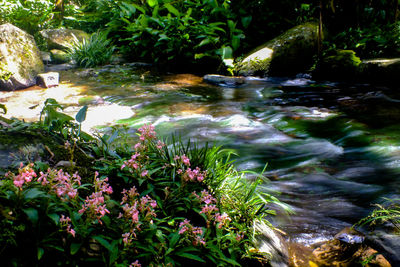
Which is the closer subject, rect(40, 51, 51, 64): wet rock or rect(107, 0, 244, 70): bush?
rect(107, 0, 244, 70): bush

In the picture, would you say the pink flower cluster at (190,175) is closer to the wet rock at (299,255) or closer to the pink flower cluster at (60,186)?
the pink flower cluster at (60,186)

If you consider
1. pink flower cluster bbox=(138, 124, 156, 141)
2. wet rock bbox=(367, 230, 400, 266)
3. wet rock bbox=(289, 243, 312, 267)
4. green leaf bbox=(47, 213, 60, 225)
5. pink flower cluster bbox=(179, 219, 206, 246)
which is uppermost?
pink flower cluster bbox=(138, 124, 156, 141)

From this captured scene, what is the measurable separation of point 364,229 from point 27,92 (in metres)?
8.07

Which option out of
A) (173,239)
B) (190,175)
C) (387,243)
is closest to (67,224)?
(173,239)

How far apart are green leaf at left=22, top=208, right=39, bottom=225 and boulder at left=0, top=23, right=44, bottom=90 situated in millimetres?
7751

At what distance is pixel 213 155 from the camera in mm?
2639

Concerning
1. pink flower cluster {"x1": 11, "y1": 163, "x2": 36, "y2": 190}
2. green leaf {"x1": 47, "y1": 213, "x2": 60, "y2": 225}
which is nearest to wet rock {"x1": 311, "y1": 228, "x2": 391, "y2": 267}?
green leaf {"x1": 47, "y1": 213, "x2": 60, "y2": 225}

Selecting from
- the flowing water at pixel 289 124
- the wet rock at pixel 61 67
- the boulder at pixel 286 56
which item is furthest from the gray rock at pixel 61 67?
the boulder at pixel 286 56

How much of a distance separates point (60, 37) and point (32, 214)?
12.2 metres

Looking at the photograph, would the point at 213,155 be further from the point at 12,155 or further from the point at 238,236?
the point at 12,155

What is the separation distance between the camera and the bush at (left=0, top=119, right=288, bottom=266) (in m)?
1.36

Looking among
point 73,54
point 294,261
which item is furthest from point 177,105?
point 73,54

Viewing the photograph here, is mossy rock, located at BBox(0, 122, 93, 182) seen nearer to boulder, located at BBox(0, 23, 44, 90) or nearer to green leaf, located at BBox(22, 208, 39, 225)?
green leaf, located at BBox(22, 208, 39, 225)

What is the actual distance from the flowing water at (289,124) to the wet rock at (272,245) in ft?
0.80
